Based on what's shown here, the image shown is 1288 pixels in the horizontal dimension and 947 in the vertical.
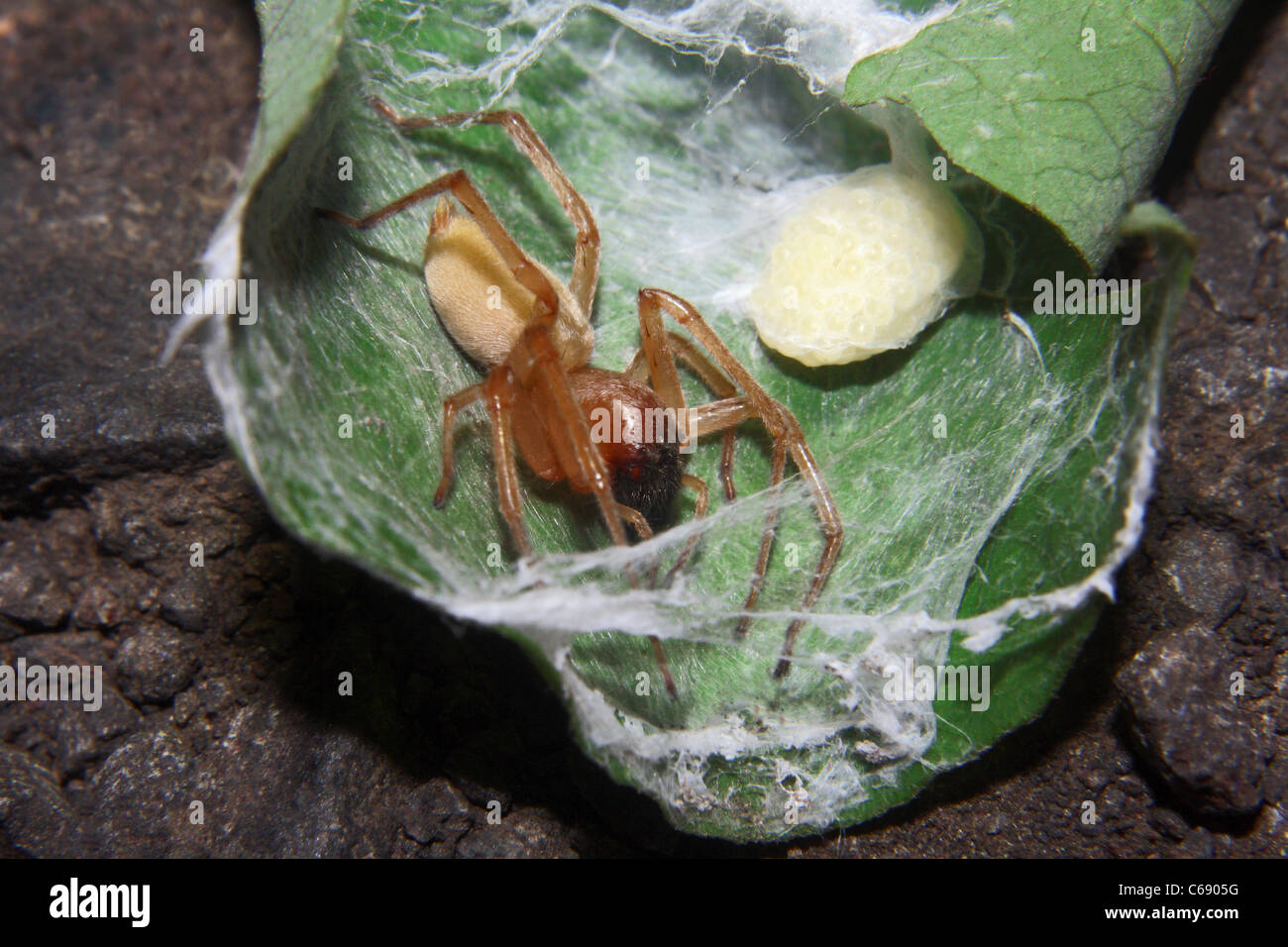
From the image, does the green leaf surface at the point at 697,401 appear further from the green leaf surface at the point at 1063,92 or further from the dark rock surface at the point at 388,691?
the dark rock surface at the point at 388,691

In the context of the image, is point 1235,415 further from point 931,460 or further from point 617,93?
point 617,93

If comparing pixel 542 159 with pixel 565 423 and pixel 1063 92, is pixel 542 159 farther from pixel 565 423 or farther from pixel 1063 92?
pixel 1063 92

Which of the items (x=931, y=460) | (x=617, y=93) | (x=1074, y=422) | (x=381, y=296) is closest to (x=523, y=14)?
(x=617, y=93)

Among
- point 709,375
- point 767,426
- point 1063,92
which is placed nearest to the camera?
point 1063,92

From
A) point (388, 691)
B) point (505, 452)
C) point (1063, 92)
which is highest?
point (1063, 92)

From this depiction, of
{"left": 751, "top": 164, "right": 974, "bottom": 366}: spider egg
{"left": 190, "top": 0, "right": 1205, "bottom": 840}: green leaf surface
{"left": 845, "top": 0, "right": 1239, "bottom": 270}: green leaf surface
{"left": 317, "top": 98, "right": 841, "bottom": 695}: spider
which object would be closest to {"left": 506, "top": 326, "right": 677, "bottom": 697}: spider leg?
{"left": 317, "top": 98, "right": 841, "bottom": 695}: spider

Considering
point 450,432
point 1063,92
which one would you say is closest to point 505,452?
point 450,432
